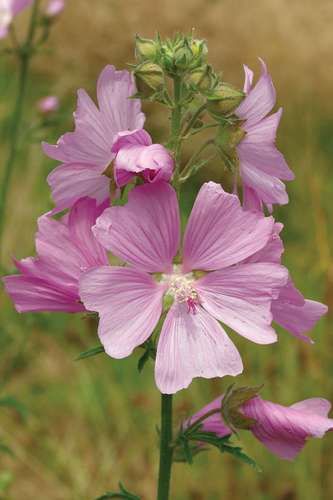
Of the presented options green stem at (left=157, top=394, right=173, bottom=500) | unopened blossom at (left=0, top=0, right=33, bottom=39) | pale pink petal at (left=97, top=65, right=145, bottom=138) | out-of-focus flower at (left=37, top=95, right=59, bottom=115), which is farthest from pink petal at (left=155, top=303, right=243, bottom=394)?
unopened blossom at (left=0, top=0, right=33, bottom=39)

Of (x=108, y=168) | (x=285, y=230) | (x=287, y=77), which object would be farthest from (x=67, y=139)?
(x=287, y=77)

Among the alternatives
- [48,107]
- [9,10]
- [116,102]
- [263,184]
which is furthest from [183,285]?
[9,10]

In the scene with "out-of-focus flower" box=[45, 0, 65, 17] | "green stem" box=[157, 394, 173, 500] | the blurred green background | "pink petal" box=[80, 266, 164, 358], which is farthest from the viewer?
"out-of-focus flower" box=[45, 0, 65, 17]

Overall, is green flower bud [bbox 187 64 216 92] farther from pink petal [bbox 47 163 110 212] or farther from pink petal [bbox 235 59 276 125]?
pink petal [bbox 47 163 110 212]

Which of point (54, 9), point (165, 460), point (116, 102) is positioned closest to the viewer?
point (116, 102)

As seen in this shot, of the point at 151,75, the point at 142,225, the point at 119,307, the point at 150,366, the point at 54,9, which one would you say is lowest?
the point at 150,366

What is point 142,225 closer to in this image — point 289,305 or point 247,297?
point 247,297
